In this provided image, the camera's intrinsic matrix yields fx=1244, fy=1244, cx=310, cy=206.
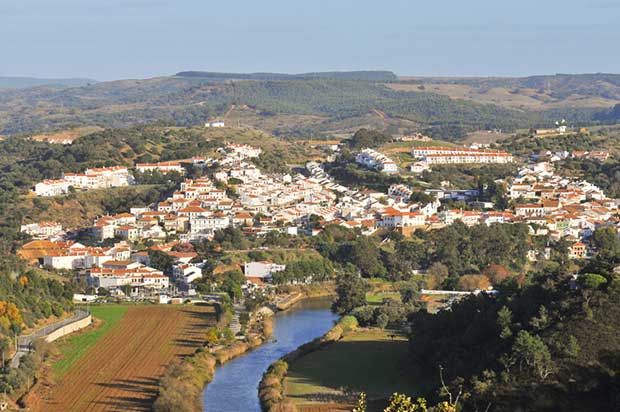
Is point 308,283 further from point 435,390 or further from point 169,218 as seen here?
point 435,390

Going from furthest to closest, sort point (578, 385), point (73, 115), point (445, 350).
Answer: point (73, 115), point (445, 350), point (578, 385)

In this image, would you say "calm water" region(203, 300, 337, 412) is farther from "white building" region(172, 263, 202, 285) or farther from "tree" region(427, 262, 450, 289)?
"tree" region(427, 262, 450, 289)

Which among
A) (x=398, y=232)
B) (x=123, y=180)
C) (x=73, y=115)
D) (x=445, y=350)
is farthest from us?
(x=73, y=115)

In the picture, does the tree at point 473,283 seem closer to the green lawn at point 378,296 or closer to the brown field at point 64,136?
the green lawn at point 378,296

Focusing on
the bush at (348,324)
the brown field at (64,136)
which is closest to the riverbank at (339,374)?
the bush at (348,324)

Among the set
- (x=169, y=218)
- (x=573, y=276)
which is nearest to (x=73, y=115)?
(x=169, y=218)

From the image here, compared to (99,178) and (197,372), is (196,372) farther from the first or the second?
(99,178)
